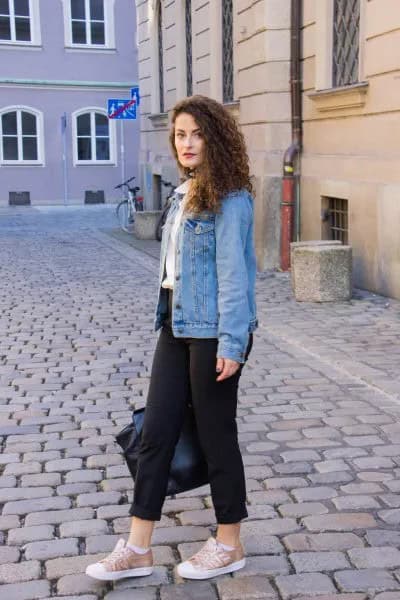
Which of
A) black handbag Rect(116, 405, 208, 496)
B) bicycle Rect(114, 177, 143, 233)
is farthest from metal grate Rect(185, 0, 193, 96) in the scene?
black handbag Rect(116, 405, 208, 496)

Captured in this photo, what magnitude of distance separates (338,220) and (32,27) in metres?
20.9

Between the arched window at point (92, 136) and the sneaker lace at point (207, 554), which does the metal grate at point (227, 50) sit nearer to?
the sneaker lace at point (207, 554)

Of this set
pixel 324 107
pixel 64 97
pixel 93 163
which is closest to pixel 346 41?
pixel 324 107

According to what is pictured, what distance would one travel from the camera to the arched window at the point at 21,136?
29.4m

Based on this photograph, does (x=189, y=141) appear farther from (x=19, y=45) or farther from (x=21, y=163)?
(x=19, y=45)

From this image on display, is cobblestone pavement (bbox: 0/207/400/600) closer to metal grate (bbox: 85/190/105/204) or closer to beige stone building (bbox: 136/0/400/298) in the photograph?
beige stone building (bbox: 136/0/400/298)

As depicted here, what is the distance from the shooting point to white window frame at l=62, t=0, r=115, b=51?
29689mm

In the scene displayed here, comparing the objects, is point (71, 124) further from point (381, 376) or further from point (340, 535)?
point (340, 535)

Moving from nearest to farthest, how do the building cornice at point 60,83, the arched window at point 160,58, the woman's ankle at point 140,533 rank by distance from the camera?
the woman's ankle at point 140,533 → the arched window at point 160,58 → the building cornice at point 60,83

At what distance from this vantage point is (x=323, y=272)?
9.27m

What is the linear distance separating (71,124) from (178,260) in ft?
90.5

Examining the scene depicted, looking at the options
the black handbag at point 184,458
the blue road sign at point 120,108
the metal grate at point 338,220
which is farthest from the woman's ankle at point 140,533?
the blue road sign at point 120,108

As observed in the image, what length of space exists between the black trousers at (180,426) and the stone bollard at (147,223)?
1366cm

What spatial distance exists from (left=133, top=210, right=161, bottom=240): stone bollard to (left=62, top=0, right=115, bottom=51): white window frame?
14.8m
